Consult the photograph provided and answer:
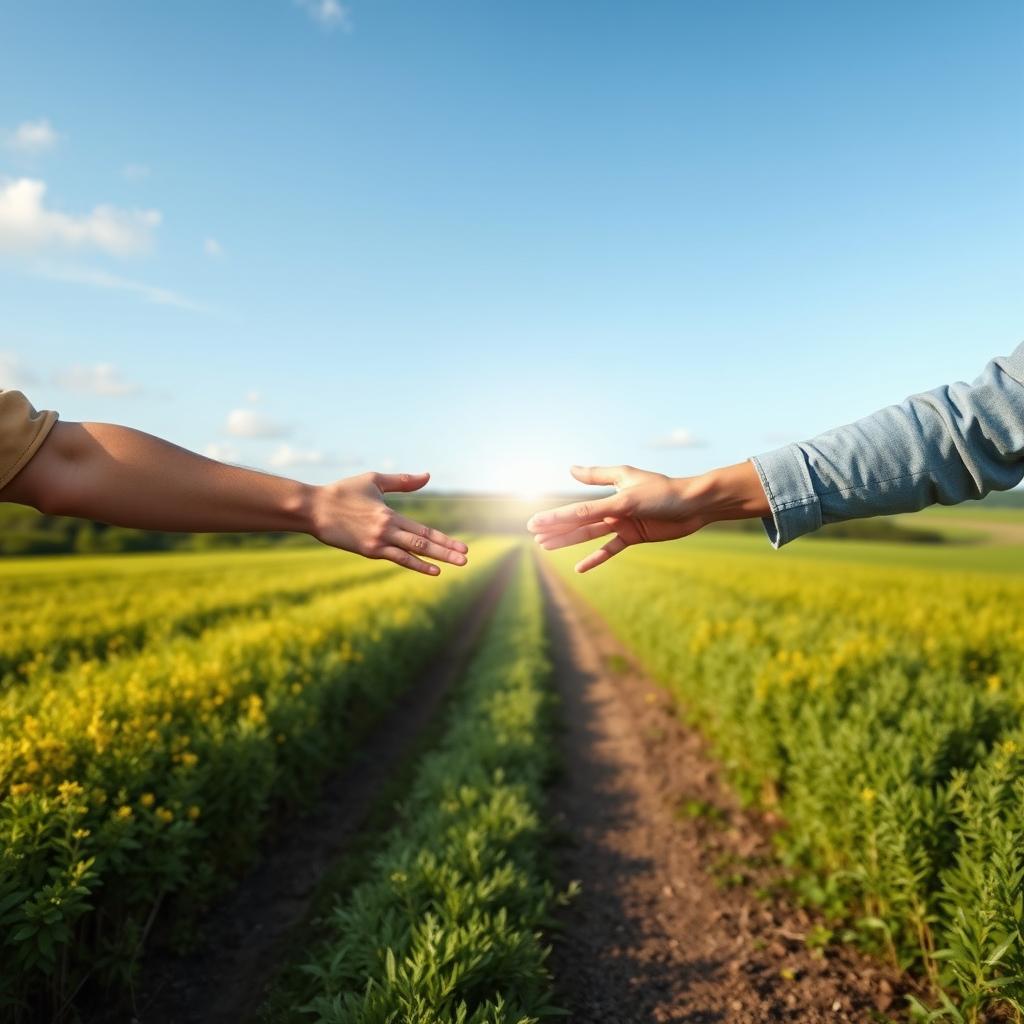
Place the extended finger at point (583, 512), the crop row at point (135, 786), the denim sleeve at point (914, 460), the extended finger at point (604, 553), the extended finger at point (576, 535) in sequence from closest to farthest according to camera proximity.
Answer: the denim sleeve at point (914, 460) → the extended finger at point (583, 512) → the extended finger at point (576, 535) → the extended finger at point (604, 553) → the crop row at point (135, 786)

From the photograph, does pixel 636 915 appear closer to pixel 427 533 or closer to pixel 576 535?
pixel 576 535

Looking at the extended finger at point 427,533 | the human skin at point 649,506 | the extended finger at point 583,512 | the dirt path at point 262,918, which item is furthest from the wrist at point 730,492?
the dirt path at point 262,918

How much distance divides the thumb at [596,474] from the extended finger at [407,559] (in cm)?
60

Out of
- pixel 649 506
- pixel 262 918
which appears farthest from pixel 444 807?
pixel 649 506

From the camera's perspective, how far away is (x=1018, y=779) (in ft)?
9.34

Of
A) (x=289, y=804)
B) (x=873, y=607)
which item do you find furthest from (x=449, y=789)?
(x=873, y=607)

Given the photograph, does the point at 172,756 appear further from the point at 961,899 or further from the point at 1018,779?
the point at 1018,779

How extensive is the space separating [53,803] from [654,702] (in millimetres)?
7922

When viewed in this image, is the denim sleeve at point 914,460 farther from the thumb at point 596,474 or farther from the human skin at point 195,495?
the human skin at point 195,495

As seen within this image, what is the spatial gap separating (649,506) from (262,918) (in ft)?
12.8

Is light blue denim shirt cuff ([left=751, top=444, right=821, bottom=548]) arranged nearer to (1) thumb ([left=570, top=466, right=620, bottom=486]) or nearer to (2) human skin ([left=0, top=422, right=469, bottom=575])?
(1) thumb ([left=570, top=466, right=620, bottom=486])

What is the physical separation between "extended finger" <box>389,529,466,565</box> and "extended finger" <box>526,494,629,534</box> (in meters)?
0.26

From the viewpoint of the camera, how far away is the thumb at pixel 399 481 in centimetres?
226

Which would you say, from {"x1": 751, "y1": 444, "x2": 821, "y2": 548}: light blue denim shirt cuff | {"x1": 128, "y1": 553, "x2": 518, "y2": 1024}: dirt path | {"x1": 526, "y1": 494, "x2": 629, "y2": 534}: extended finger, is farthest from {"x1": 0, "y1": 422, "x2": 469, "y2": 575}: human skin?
{"x1": 128, "y1": 553, "x2": 518, "y2": 1024}: dirt path
